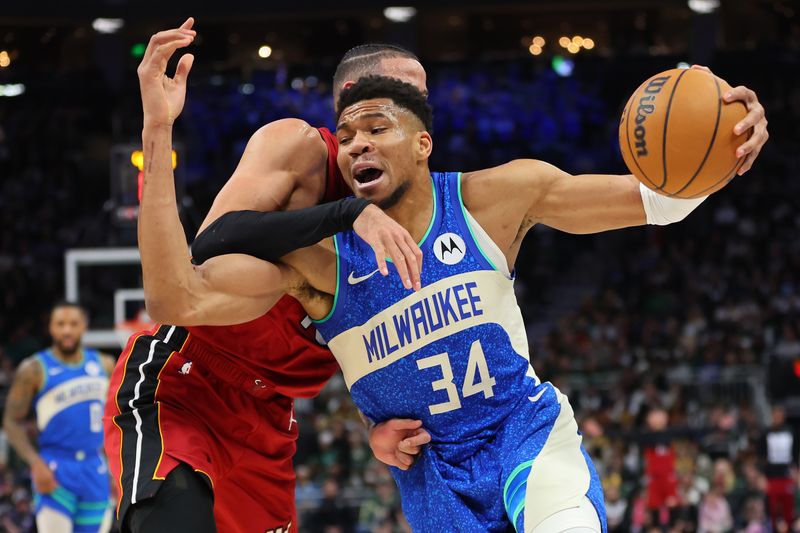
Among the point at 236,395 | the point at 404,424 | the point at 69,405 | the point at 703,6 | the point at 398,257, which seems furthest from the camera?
the point at 703,6

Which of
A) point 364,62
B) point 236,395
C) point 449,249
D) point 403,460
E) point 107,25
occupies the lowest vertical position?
point 403,460

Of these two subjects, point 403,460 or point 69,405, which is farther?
point 69,405

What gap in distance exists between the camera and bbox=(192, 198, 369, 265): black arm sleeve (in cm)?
329

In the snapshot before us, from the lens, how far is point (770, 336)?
14.8 m

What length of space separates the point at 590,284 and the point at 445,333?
14213mm

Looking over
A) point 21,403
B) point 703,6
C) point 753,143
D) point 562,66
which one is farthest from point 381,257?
A: point 703,6

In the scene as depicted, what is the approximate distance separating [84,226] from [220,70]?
12.2 feet

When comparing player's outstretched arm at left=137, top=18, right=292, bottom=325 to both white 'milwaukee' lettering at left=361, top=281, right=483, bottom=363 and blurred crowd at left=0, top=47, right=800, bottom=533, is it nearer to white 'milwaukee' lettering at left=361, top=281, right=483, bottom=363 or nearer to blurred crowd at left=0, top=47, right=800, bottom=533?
white 'milwaukee' lettering at left=361, top=281, right=483, bottom=363

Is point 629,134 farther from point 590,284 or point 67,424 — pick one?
point 590,284

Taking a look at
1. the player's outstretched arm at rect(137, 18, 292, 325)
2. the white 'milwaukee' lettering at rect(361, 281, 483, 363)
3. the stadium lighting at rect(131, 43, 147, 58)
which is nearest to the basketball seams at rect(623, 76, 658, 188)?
the white 'milwaukee' lettering at rect(361, 281, 483, 363)

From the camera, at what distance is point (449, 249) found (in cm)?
351

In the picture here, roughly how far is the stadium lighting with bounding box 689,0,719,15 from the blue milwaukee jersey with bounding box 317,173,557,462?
1620 cm

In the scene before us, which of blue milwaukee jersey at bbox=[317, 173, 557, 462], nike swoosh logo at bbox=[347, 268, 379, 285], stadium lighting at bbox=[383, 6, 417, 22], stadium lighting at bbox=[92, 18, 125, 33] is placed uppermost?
stadium lighting at bbox=[92, 18, 125, 33]

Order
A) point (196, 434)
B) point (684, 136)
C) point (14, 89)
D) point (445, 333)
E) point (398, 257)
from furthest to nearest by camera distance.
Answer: point (14, 89), point (196, 434), point (445, 333), point (684, 136), point (398, 257)
